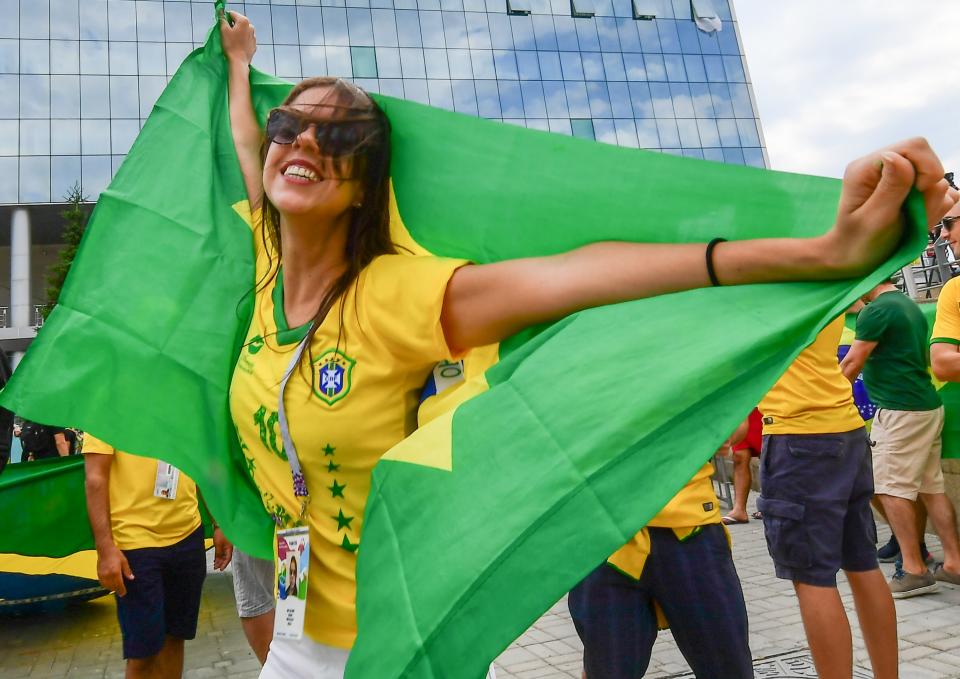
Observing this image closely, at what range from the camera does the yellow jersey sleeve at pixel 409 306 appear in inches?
65.1

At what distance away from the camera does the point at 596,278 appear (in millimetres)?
1568

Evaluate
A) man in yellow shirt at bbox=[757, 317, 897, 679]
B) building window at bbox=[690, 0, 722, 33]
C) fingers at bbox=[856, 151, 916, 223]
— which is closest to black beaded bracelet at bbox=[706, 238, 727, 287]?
fingers at bbox=[856, 151, 916, 223]

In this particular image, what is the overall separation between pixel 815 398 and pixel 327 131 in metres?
2.69

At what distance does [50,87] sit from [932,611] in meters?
36.3

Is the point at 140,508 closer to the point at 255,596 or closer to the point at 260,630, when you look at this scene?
the point at 255,596

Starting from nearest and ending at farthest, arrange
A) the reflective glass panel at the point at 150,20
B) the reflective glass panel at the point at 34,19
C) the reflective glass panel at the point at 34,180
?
the reflective glass panel at the point at 34,180 → the reflective glass panel at the point at 34,19 → the reflective glass panel at the point at 150,20

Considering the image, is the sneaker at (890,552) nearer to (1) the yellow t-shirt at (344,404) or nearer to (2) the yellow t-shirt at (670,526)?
(2) the yellow t-shirt at (670,526)

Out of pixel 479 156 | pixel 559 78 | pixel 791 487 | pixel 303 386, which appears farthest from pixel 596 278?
pixel 559 78

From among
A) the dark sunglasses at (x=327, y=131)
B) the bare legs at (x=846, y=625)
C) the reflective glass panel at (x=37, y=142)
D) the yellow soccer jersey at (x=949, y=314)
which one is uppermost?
the reflective glass panel at (x=37, y=142)

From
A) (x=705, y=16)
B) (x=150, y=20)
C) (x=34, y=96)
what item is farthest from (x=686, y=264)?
(x=705, y=16)

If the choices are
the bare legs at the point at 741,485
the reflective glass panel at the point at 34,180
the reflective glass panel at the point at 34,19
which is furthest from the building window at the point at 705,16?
the bare legs at the point at 741,485

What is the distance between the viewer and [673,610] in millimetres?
2645

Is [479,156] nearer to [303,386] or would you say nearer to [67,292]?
[303,386]

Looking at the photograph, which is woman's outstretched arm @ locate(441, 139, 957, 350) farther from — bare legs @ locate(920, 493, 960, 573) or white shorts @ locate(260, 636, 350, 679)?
bare legs @ locate(920, 493, 960, 573)
